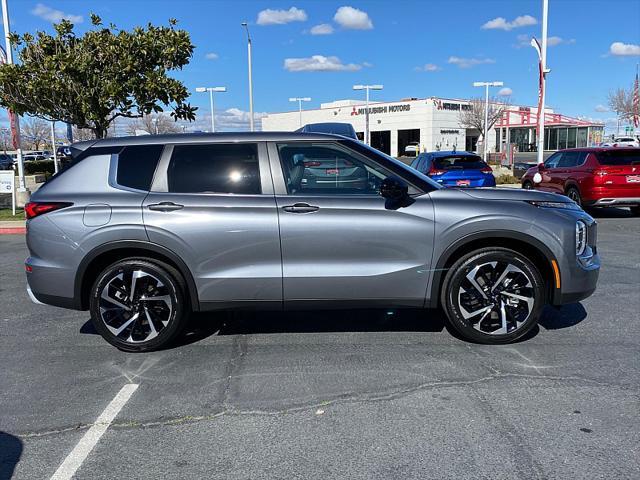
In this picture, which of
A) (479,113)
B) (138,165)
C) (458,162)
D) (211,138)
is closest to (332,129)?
(458,162)

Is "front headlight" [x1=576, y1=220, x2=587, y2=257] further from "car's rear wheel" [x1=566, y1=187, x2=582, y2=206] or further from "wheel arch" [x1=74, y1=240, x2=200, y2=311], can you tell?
"car's rear wheel" [x1=566, y1=187, x2=582, y2=206]

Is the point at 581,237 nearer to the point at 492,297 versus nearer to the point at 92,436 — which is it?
the point at 492,297

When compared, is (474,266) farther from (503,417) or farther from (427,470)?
(427,470)

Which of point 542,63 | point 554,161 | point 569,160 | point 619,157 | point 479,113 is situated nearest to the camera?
point 619,157

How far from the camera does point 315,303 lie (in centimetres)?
450

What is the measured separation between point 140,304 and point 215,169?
131 centimetres

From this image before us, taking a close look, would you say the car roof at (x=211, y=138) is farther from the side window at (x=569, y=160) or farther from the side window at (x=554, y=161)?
the side window at (x=554, y=161)

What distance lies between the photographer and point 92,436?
3260 millimetres

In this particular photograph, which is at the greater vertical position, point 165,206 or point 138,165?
point 138,165

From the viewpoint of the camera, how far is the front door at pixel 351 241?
437 cm

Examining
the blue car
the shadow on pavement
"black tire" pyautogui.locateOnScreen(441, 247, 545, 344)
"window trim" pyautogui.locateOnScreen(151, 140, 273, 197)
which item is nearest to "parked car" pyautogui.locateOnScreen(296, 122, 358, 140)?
the blue car

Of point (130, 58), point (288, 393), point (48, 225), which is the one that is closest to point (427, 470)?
point (288, 393)

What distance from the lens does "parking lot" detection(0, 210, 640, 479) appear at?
9.69 feet

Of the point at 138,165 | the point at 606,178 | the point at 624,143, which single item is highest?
the point at 624,143
